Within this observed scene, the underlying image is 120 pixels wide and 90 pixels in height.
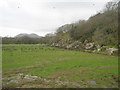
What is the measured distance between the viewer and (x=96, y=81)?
992 cm

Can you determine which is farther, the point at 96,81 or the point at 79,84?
the point at 96,81

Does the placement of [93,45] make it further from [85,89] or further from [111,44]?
[85,89]

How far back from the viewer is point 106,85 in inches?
357

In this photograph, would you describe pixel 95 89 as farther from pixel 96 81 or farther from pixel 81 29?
pixel 81 29

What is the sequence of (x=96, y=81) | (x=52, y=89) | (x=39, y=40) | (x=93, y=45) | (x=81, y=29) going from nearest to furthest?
(x=52, y=89), (x=96, y=81), (x=93, y=45), (x=81, y=29), (x=39, y=40)

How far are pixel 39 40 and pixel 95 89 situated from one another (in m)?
108

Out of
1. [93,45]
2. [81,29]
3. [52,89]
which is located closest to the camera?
[52,89]

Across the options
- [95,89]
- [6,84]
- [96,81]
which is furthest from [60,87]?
[6,84]

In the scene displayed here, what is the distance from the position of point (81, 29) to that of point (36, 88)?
2259 inches

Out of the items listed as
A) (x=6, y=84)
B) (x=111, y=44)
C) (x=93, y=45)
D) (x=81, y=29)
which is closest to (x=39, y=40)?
(x=81, y=29)

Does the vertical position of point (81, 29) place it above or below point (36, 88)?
above

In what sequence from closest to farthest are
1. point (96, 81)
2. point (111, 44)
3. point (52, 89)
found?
point (52, 89) → point (96, 81) → point (111, 44)

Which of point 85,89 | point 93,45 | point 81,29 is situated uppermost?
point 81,29

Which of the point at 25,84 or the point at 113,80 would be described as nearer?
the point at 25,84
